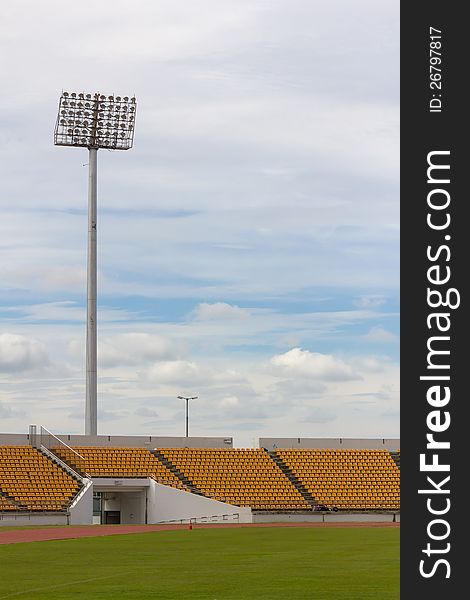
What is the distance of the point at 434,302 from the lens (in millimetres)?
10797

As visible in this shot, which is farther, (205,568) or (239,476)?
(239,476)

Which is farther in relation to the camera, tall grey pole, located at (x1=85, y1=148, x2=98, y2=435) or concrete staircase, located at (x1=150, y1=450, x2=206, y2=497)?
tall grey pole, located at (x1=85, y1=148, x2=98, y2=435)

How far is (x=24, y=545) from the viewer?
121ft

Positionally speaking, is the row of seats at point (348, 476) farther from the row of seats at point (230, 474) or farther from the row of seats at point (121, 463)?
the row of seats at point (121, 463)

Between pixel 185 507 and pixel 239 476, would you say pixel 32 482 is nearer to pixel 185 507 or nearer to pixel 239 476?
pixel 185 507

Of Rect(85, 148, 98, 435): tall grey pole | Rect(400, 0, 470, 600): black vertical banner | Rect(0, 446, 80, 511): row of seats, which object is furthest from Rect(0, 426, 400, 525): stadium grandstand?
Rect(400, 0, 470, 600): black vertical banner

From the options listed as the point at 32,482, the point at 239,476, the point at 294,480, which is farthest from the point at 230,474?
the point at 32,482

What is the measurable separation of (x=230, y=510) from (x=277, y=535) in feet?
54.8

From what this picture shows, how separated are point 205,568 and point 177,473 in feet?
126

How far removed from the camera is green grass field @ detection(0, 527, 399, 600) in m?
20.0

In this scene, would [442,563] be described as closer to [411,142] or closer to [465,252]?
[465,252]

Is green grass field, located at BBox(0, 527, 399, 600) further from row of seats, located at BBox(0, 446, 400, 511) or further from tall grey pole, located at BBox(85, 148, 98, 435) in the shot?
tall grey pole, located at BBox(85, 148, 98, 435)

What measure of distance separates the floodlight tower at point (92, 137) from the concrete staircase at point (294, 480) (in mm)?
11309

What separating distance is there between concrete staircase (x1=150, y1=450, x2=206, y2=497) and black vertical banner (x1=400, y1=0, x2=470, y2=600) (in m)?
51.3
